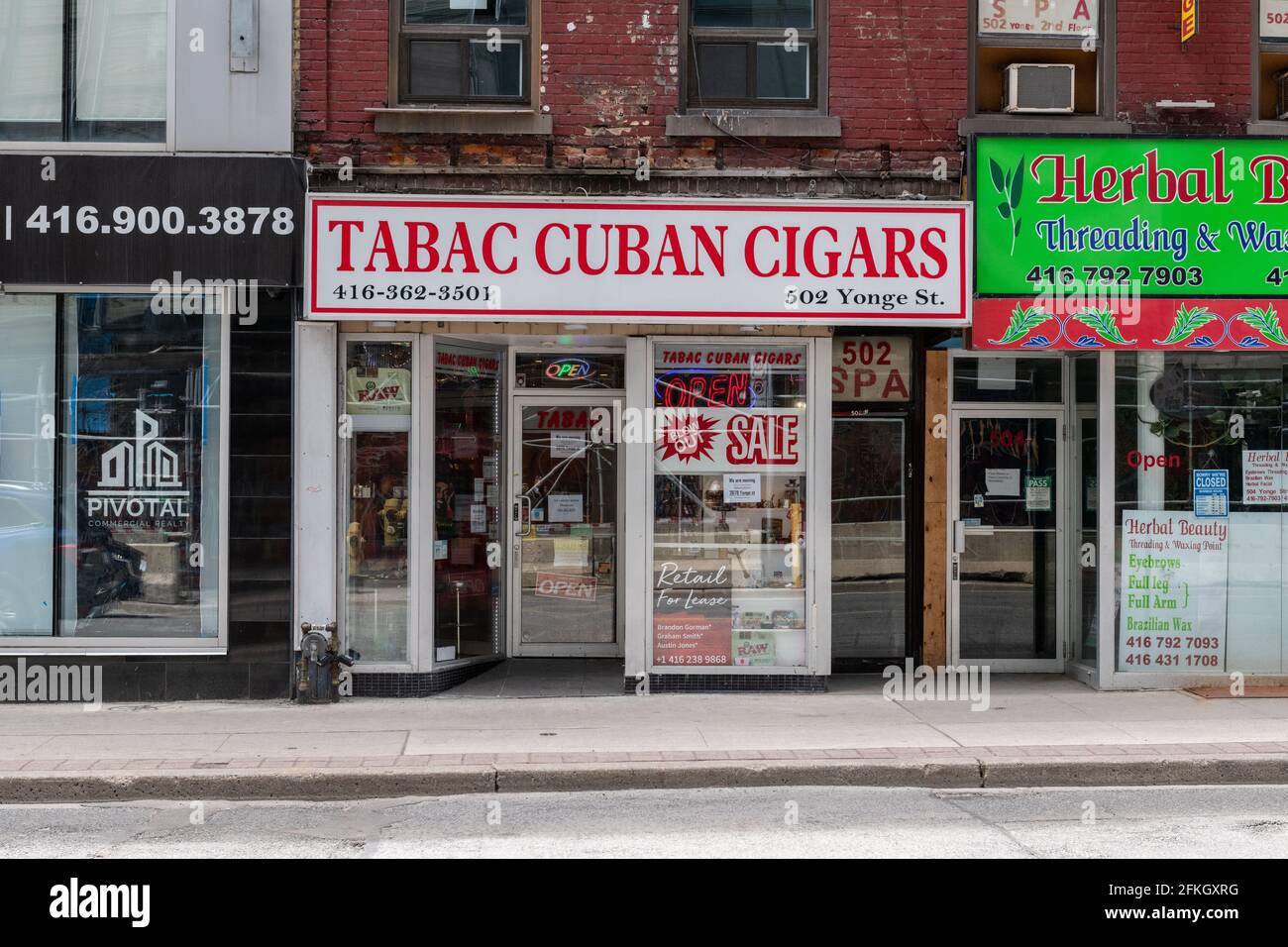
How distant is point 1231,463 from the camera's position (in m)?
11.3

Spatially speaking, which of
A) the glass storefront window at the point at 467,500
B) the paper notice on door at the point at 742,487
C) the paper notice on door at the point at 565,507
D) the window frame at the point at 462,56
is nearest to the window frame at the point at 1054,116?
the paper notice on door at the point at 742,487

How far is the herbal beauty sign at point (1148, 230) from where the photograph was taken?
35.8 feet

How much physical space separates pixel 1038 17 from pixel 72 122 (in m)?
A: 7.78

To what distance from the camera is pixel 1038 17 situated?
11.3 metres

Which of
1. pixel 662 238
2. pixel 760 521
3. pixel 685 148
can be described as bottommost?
pixel 760 521

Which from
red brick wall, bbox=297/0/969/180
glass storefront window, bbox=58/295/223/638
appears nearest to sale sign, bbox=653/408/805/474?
red brick wall, bbox=297/0/969/180

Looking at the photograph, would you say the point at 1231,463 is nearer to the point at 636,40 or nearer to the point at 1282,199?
the point at 1282,199

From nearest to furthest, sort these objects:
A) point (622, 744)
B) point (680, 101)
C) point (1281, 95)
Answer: point (622, 744), point (680, 101), point (1281, 95)

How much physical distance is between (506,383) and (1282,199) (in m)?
6.60

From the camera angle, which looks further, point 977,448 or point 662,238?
point 977,448

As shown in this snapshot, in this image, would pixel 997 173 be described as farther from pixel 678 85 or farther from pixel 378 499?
pixel 378 499

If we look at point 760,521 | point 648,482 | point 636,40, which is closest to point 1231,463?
point 760,521

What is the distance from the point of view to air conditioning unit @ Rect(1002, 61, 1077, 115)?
11086 millimetres

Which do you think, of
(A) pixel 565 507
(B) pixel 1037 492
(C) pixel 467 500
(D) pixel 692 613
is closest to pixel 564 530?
(A) pixel 565 507
